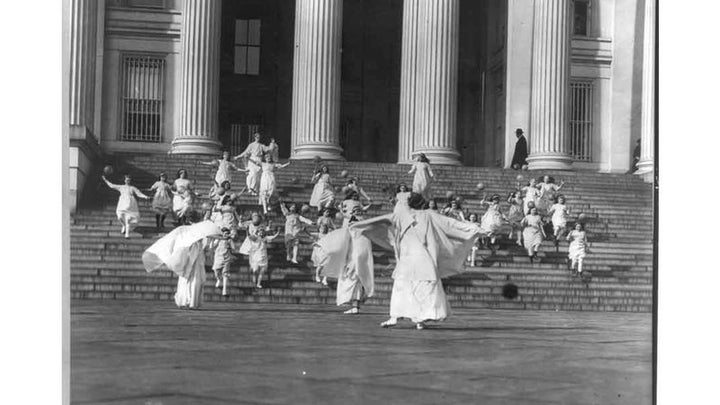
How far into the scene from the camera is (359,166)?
74.0ft

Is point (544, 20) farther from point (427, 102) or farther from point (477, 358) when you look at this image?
point (477, 358)

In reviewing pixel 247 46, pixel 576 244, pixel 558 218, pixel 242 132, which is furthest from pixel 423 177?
pixel 247 46

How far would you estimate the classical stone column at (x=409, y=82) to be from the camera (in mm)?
25094

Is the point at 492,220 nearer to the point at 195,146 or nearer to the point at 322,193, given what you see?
the point at 322,193

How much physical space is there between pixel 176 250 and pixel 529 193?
651cm

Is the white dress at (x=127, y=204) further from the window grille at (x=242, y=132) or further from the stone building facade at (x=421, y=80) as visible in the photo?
the window grille at (x=242, y=132)

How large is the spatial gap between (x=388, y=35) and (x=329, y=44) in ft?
32.6

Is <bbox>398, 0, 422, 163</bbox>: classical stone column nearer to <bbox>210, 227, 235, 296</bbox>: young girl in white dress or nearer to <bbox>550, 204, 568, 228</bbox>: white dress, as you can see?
<bbox>550, 204, 568, 228</bbox>: white dress

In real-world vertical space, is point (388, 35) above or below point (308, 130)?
above

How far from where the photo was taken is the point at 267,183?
766 inches

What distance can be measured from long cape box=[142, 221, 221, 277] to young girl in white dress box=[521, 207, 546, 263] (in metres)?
4.92

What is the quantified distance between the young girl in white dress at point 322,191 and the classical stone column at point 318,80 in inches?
168

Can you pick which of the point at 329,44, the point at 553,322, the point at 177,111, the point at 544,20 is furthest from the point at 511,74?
the point at 553,322

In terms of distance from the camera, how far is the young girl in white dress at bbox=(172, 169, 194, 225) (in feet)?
56.6
